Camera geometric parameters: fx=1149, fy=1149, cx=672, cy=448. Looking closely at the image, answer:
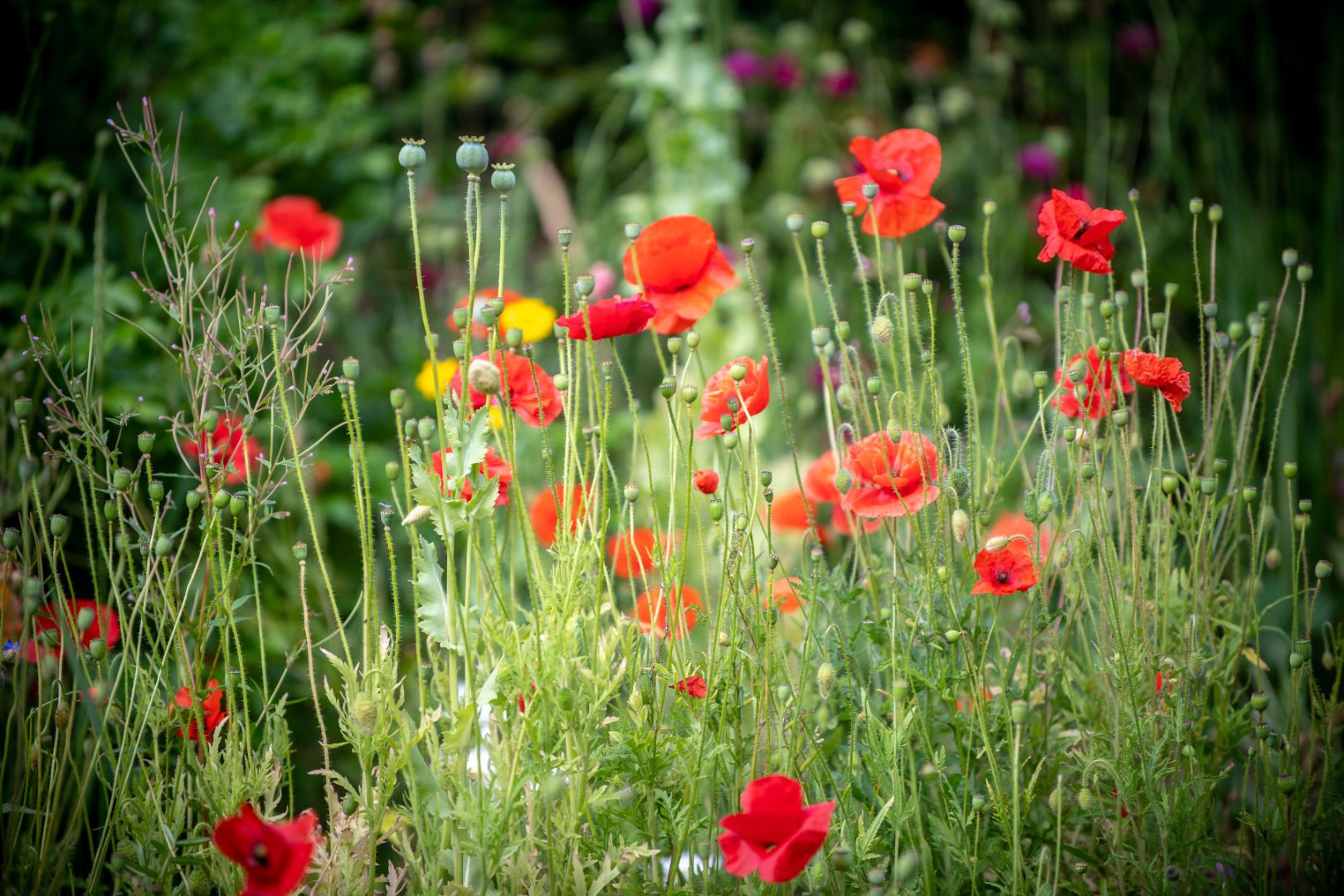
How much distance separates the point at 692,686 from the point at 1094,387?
522mm

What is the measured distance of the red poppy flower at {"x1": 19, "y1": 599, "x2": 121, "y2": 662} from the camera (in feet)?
3.51

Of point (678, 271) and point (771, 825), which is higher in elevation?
point (678, 271)

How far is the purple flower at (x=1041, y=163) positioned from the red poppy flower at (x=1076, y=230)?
2.44 metres

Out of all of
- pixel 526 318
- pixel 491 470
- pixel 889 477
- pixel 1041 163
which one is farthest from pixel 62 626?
pixel 1041 163

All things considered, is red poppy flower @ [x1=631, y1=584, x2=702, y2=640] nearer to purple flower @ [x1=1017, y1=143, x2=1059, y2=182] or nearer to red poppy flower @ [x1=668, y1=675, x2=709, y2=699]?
red poppy flower @ [x1=668, y1=675, x2=709, y2=699]

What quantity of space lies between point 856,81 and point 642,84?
2.44 feet

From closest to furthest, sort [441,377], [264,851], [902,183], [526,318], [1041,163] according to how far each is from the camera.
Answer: [264,851] < [902,183] < [441,377] < [526,318] < [1041,163]

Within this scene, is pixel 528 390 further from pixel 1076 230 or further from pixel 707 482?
pixel 1076 230

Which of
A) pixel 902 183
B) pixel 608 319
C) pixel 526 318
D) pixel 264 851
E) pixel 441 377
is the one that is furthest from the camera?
pixel 526 318

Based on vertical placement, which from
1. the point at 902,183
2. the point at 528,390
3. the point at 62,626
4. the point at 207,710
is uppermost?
the point at 902,183

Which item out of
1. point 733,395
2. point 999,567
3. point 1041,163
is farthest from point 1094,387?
point 1041,163

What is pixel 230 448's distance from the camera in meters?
1.34

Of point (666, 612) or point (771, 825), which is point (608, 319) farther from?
point (771, 825)

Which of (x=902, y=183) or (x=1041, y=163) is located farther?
(x=1041, y=163)
